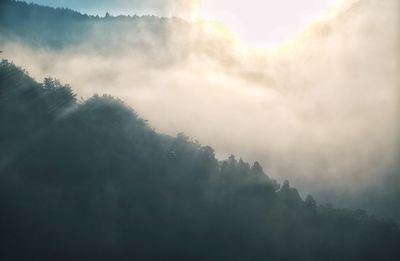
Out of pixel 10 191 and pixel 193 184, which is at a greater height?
pixel 193 184

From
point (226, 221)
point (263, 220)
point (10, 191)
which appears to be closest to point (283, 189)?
point (263, 220)

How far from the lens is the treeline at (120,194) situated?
81625 mm

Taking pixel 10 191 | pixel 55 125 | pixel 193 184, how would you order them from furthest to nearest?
1. pixel 193 184
2. pixel 55 125
3. pixel 10 191

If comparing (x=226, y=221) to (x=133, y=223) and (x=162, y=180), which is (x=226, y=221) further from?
(x=133, y=223)

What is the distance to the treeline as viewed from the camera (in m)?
81.6

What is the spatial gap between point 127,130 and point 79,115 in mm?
14489

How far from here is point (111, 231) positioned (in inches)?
3556

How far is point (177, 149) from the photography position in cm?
12269

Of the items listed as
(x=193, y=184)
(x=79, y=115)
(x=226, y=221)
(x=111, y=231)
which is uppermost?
(x=79, y=115)

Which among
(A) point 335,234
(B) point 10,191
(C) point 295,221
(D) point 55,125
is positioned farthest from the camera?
(A) point 335,234

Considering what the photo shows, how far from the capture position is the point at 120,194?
98.3m

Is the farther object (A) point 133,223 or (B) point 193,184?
(B) point 193,184

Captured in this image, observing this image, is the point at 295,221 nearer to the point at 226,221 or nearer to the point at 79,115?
the point at 226,221

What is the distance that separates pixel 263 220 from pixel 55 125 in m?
59.9
